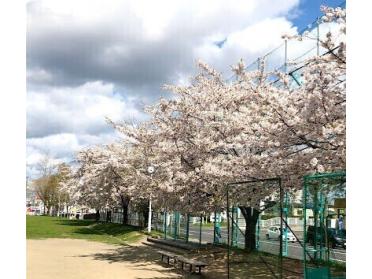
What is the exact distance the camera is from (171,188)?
18.9m

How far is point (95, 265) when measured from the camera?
1688 cm

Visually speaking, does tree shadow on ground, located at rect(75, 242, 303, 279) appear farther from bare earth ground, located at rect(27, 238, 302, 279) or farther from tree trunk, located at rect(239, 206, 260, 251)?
tree trunk, located at rect(239, 206, 260, 251)

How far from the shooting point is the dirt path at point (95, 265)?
1433 centimetres

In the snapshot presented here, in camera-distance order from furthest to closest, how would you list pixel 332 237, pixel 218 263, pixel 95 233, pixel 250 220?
pixel 95 233 < pixel 250 220 < pixel 218 263 < pixel 332 237

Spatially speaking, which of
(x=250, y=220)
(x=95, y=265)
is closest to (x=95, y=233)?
(x=95, y=265)

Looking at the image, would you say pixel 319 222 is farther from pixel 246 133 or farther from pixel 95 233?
pixel 95 233

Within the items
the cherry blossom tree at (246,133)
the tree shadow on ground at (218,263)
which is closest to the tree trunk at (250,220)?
the cherry blossom tree at (246,133)

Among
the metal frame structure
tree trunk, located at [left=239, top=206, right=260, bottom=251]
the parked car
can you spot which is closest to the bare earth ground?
tree trunk, located at [left=239, top=206, right=260, bottom=251]

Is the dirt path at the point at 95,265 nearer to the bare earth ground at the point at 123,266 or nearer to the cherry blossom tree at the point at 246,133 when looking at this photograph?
the bare earth ground at the point at 123,266

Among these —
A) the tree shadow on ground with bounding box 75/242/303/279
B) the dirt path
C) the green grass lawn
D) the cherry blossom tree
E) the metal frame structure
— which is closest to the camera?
the metal frame structure

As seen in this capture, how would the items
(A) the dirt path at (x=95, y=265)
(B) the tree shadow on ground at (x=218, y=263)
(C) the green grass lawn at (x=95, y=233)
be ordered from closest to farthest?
(B) the tree shadow on ground at (x=218, y=263) → (A) the dirt path at (x=95, y=265) → (C) the green grass lawn at (x=95, y=233)

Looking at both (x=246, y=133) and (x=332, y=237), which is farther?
(x=246, y=133)

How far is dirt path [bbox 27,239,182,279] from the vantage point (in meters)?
14.3
